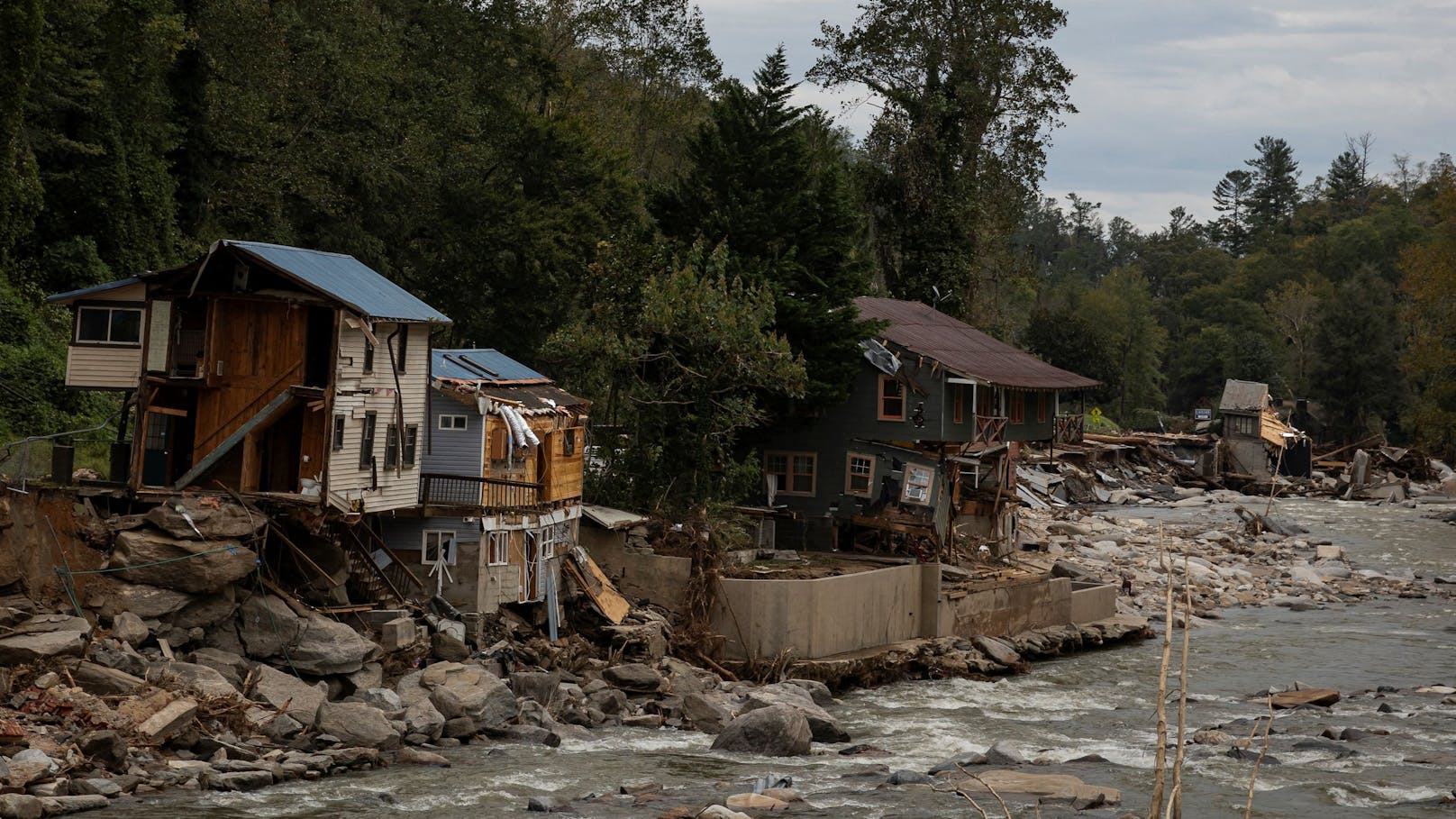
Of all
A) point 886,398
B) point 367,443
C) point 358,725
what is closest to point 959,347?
point 886,398

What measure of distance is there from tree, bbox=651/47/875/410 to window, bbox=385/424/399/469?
1481 centimetres

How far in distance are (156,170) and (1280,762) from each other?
3499 cm

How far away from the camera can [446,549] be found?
3353cm

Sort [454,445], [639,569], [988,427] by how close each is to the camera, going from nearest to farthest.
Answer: [454,445], [639,569], [988,427]

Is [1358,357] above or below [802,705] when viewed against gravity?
above

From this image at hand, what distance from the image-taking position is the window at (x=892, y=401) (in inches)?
1834

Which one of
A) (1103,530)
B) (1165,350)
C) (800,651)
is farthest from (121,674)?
(1165,350)

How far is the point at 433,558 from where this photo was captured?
110ft

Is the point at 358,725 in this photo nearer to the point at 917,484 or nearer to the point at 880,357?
the point at 917,484

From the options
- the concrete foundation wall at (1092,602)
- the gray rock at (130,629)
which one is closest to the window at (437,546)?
the gray rock at (130,629)

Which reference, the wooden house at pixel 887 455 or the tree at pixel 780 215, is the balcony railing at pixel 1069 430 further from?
the tree at pixel 780 215

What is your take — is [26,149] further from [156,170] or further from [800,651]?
[800,651]

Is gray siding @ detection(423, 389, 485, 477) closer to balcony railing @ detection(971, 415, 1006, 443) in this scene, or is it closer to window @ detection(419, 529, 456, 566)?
window @ detection(419, 529, 456, 566)

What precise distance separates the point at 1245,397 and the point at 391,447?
232ft
